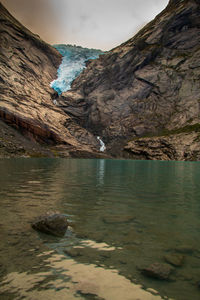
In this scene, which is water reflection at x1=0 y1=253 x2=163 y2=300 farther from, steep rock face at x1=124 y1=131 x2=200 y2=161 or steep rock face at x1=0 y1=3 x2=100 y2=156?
steep rock face at x1=124 y1=131 x2=200 y2=161

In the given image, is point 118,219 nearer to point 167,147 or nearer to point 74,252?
point 74,252

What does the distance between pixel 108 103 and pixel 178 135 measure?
64.1m

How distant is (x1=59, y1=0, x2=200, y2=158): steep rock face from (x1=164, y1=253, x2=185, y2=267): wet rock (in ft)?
484

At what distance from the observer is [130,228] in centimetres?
848

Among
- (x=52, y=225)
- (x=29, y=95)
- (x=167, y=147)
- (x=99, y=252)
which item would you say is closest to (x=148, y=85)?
(x=167, y=147)

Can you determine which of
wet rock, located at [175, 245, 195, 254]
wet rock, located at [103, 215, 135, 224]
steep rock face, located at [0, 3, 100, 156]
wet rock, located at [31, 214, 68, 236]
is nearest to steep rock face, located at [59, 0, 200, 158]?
steep rock face, located at [0, 3, 100, 156]

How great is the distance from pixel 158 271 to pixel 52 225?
13.5 ft

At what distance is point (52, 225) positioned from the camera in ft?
25.4

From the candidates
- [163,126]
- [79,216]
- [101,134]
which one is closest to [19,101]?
[101,134]

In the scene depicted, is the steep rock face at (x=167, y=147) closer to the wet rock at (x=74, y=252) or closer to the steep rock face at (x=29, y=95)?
the steep rock face at (x=29, y=95)

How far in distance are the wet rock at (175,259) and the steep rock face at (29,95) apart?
114613mm

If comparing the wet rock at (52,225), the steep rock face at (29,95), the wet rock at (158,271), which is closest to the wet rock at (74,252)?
the wet rock at (52,225)

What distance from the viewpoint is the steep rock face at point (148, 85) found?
502ft

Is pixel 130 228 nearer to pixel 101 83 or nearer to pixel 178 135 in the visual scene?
pixel 178 135
